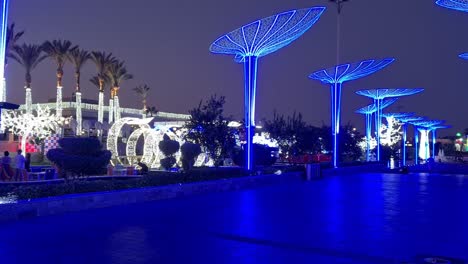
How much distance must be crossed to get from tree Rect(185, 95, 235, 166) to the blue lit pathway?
26.9 ft

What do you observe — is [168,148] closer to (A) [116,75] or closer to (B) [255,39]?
(B) [255,39]

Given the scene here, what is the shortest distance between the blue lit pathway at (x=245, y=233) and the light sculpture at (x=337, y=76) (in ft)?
55.2

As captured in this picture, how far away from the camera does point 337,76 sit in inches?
1202

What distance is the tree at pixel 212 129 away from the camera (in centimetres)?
2164

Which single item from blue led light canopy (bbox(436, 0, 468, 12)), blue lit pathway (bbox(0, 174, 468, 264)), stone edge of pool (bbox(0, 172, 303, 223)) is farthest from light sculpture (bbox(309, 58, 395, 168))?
blue lit pathway (bbox(0, 174, 468, 264))

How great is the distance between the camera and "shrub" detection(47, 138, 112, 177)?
14773 millimetres

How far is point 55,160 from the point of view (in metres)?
14.9

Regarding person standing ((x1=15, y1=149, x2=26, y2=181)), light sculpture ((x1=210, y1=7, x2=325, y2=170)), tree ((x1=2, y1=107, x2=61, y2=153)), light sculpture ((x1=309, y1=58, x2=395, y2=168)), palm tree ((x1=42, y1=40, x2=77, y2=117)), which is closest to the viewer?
person standing ((x1=15, y1=149, x2=26, y2=181))

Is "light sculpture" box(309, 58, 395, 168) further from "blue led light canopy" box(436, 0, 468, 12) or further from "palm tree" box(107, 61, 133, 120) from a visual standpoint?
"palm tree" box(107, 61, 133, 120)

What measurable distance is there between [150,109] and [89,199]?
67.8m

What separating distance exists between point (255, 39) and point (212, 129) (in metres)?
4.17

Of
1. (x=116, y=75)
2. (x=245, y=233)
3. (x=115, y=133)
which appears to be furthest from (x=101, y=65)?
(x=245, y=233)

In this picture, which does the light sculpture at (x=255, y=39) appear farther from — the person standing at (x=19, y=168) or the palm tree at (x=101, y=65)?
the palm tree at (x=101, y=65)

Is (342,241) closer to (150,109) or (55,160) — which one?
(55,160)
